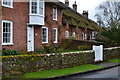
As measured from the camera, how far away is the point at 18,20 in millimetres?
17719

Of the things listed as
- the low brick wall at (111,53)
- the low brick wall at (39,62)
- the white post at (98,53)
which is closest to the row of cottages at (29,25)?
the low brick wall at (39,62)

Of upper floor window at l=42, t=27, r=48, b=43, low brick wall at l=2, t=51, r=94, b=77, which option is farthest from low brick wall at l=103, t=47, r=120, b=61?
upper floor window at l=42, t=27, r=48, b=43

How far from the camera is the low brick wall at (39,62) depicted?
9.73 meters

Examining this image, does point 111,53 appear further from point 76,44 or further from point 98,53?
point 76,44

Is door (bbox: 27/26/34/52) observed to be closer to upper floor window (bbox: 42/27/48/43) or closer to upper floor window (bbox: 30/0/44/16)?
upper floor window (bbox: 30/0/44/16)

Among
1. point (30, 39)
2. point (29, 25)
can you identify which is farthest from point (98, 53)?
point (29, 25)

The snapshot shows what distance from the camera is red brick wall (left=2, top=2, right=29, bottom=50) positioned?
16.7m

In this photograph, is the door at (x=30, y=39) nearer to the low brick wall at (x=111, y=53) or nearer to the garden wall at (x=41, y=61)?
the garden wall at (x=41, y=61)

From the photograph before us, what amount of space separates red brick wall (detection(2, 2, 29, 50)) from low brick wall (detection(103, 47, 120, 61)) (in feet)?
26.3

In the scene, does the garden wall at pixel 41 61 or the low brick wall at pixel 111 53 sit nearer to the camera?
the garden wall at pixel 41 61

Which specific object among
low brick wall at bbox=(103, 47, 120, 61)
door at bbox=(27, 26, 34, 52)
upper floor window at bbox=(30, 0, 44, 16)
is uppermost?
upper floor window at bbox=(30, 0, 44, 16)

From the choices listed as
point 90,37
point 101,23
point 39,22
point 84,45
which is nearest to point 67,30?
point 84,45

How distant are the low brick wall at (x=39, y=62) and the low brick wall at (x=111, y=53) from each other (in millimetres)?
3861

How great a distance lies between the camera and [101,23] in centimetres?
Answer: 5200
